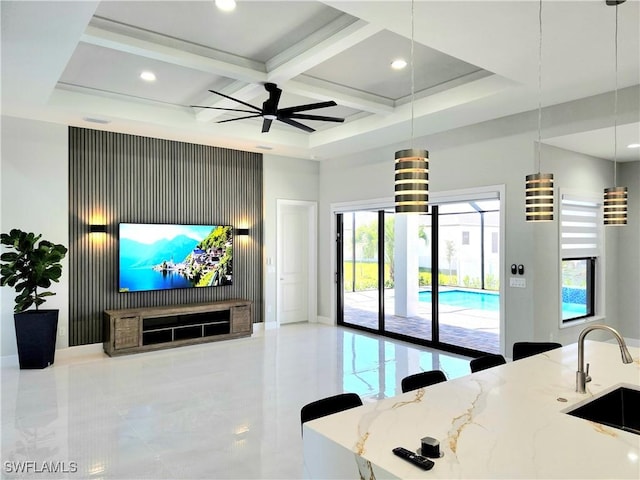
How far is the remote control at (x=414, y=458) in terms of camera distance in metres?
1.53

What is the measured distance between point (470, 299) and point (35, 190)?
234 inches

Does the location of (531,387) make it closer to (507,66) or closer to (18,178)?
(507,66)

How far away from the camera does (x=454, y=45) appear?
3562mm

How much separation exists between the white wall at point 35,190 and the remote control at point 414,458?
5.73m

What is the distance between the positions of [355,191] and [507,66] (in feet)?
13.1

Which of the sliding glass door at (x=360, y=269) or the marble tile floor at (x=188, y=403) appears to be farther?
the sliding glass door at (x=360, y=269)

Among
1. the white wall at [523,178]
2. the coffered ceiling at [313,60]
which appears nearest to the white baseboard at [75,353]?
the coffered ceiling at [313,60]

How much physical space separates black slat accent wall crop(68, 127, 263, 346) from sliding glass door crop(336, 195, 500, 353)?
1.74 metres

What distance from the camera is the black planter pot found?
5.38m

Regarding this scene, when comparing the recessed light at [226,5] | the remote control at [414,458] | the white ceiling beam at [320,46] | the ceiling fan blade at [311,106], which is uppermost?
the recessed light at [226,5]

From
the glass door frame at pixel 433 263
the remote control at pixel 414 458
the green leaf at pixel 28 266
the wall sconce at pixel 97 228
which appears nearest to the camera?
the remote control at pixel 414 458

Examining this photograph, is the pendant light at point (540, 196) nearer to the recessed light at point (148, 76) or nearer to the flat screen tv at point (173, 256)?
the recessed light at point (148, 76)

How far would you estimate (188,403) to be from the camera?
171 inches

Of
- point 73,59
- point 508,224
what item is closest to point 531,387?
point 508,224
